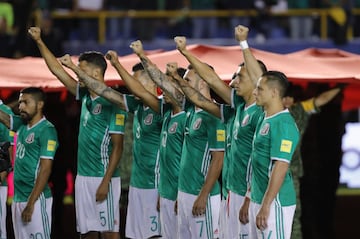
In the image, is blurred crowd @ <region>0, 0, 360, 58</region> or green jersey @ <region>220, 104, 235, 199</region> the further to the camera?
blurred crowd @ <region>0, 0, 360, 58</region>

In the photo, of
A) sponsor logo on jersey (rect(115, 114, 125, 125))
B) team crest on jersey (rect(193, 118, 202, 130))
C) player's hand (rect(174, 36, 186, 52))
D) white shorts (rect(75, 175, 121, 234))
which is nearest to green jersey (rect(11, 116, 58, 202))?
white shorts (rect(75, 175, 121, 234))

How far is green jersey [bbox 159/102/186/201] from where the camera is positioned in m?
11.3

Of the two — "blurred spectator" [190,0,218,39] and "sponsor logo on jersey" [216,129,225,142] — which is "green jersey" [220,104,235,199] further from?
"blurred spectator" [190,0,218,39]

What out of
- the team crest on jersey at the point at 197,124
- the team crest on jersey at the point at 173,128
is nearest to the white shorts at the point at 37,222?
the team crest on jersey at the point at 173,128

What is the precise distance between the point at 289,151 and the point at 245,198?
0.78m

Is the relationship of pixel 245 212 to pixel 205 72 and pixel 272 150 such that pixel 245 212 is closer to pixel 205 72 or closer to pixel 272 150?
pixel 272 150

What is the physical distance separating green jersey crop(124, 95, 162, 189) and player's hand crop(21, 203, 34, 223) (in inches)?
37.6

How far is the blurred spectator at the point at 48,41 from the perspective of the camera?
18.4 metres

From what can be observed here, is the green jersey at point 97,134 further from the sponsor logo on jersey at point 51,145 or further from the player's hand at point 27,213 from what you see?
the player's hand at point 27,213

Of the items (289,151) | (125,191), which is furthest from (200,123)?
(125,191)

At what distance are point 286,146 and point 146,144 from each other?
2.58 meters

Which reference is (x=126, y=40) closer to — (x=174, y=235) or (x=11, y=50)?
(x=11, y=50)

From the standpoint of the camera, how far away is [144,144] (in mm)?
11812

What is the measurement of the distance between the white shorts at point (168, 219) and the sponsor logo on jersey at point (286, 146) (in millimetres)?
2161
